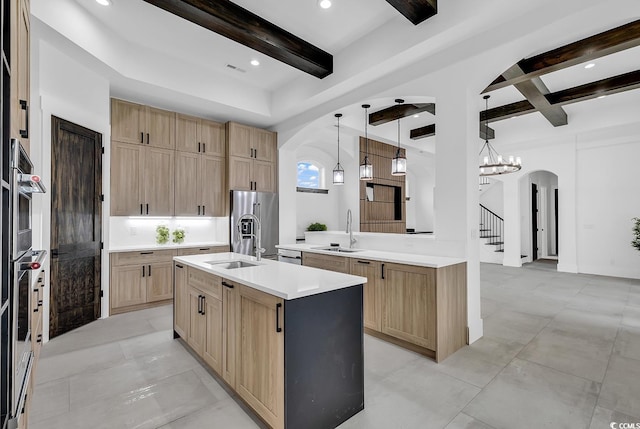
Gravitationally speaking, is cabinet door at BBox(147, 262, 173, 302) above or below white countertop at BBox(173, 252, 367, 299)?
below

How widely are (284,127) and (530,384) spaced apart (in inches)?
202

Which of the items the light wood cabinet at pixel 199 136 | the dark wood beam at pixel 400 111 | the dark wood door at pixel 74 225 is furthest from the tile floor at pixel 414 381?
the dark wood beam at pixel 400 111

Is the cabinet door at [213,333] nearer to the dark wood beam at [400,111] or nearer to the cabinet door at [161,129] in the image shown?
the cabinet door at [161,129]

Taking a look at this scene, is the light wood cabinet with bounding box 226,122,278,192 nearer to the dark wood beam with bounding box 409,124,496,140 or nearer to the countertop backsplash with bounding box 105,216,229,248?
the countertop backsplash with bounding box 105,216,229,248

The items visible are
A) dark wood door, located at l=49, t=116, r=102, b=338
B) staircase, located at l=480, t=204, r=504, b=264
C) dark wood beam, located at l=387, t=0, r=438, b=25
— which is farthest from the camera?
staircase, located at l=480, t=204, r=504, b=264

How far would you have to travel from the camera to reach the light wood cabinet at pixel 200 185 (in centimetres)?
508

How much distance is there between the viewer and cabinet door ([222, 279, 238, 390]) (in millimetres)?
2227

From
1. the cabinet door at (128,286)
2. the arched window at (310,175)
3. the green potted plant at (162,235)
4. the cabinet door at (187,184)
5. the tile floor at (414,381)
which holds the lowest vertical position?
the tile floor at (414,381)

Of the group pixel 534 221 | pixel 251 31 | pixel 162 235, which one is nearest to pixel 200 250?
pixel 162 235

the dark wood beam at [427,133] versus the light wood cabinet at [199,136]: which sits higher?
the dark wood beam at [427,133]

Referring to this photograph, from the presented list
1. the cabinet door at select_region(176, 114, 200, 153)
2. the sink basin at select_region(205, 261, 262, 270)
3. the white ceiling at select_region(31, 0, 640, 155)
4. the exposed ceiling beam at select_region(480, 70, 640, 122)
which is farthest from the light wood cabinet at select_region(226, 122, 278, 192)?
the exposed ceiling beam at select_region(480, 70, 640, 122)

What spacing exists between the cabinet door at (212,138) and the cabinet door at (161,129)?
47 centimetres

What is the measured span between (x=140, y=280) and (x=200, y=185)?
175 cm

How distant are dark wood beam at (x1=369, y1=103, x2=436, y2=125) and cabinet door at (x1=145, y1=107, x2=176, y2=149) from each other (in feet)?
12.9
